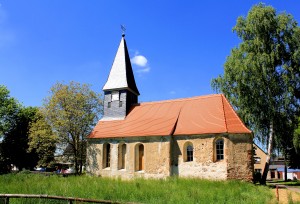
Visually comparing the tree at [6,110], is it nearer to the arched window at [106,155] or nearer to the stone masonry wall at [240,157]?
the arched window at [106,155]

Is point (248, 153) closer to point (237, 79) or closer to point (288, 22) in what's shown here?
point (237, 79)

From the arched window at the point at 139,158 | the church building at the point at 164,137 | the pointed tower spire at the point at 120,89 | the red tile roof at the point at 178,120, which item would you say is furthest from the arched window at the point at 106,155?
the arched window at the point at 139,158

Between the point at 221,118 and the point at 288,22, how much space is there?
10970mm

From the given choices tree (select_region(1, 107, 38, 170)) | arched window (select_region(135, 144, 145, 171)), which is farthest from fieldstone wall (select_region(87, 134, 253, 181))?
tree (select_region(1, 107, 38, 170))

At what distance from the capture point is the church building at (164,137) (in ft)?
75.1

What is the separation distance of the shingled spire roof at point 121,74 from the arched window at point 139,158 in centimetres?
720

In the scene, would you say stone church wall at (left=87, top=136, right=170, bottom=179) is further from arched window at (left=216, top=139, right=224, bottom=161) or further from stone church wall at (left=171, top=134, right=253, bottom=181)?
arched window at (left=216, top=139, right=224, bottom=161)

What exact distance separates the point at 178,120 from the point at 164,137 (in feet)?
8.12

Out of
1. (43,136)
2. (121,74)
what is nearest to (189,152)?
(121,74)

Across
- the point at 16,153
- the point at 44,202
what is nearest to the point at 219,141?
the point at 44,202

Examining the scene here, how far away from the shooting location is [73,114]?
105 feet

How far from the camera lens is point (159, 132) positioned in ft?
84.6

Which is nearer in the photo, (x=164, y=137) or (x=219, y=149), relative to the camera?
(x=219, y=149)

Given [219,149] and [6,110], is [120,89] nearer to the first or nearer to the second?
[219,149]
